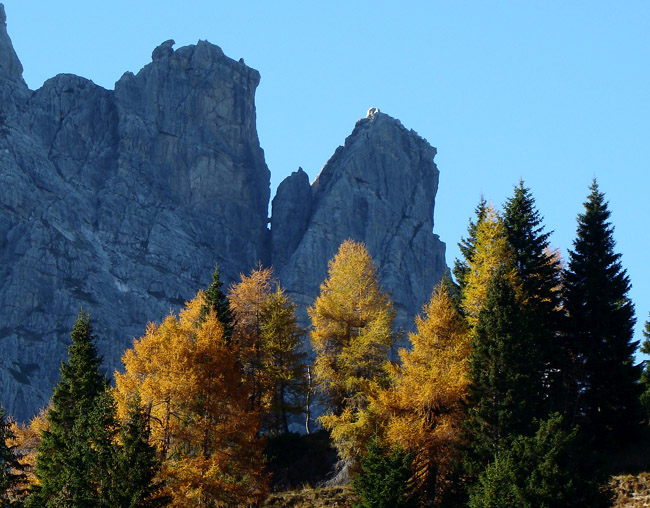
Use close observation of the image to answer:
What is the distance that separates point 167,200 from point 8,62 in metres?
42.1

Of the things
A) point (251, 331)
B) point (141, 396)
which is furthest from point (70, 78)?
point (141, 396)

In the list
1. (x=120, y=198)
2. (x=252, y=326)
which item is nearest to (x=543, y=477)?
(x=252, y=326)

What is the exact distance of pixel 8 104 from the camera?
172875 mm

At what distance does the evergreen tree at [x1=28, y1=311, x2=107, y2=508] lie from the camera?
1347 inches

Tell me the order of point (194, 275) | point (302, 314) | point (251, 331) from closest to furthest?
point (251, 331) → point (302, 314) → point (194, 275)

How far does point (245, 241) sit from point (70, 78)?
46.7m

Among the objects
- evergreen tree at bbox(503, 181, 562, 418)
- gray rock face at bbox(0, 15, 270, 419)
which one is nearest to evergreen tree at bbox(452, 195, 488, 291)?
evergreen tree at bbox(503, 181, 562, 418)

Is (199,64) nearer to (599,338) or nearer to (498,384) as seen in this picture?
(599,338)

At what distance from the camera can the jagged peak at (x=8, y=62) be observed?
182 meters

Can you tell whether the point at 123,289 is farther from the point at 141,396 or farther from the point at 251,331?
the point at 141,396

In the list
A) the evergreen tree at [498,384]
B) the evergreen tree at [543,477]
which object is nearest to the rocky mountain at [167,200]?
the evergreen tree at [498,384]

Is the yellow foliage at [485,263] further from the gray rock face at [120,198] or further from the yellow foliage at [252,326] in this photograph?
the gray rock face at [120,198]

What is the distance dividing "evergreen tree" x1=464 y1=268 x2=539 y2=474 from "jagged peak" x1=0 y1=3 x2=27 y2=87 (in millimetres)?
160084

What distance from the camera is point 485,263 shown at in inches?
1713
